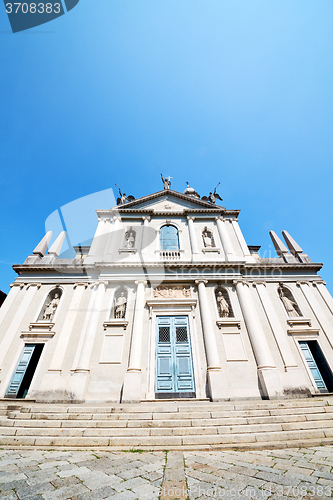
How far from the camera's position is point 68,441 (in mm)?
5090

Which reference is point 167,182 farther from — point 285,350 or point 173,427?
point 173,427

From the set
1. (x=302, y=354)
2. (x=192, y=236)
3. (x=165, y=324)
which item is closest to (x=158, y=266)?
(x=165, y=324)

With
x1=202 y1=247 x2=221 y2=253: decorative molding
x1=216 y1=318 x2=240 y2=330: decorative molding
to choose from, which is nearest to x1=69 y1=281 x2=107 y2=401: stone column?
x1=216 y1=318 x2=240 y2=330: decorative molding

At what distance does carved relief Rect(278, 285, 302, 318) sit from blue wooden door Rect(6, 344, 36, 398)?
12.7 metres

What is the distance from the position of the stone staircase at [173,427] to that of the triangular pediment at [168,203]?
12.1 metres

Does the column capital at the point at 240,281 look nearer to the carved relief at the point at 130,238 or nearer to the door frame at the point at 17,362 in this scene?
the carved relief at the point at 130,238

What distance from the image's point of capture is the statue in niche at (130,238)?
14.1 metres

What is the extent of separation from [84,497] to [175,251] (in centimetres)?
1138

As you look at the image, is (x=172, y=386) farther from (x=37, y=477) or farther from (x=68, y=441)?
A: (x=37, y=477)

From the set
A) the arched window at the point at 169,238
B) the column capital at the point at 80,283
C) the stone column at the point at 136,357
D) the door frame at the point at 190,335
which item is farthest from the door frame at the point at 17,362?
the arched window at the point at 169,238

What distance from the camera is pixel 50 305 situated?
11367mm

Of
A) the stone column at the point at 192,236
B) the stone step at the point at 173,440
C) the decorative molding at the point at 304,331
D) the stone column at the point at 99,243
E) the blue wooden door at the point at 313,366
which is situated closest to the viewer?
the stone step at the point at 173,440

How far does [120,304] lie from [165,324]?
2469 millimetres

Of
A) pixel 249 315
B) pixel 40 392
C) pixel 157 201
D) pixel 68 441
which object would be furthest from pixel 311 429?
pixel 157 201
